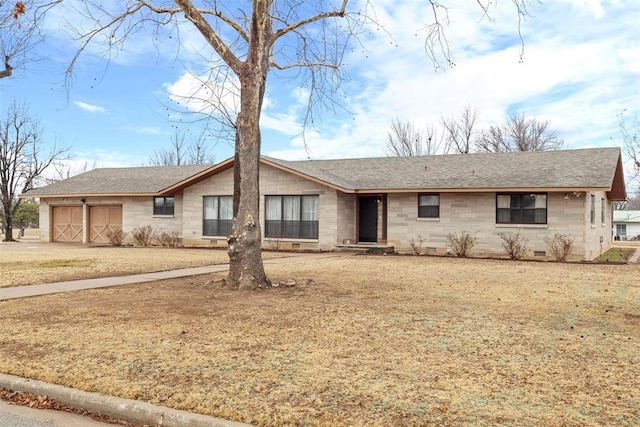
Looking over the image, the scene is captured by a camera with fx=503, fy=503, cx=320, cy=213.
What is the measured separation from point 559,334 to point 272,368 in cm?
387

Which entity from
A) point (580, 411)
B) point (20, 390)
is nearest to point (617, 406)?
point (580, 411)

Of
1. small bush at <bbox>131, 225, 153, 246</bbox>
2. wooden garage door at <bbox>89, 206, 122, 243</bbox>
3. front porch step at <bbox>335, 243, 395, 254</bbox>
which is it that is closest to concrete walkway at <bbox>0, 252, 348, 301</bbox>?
front porch step at <bbox>335, 243, 395, 254</bbox>

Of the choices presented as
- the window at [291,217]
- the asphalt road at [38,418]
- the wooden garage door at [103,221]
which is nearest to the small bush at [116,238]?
the wooden garage door at [103,221]

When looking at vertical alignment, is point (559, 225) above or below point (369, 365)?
above

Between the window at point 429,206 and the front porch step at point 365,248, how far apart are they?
196cm

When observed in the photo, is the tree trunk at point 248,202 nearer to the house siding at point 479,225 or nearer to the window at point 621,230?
the house siding at point 479,225

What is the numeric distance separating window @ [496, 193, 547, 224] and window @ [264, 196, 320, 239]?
7.70 meters

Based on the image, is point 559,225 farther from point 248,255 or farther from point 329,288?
point 248,255

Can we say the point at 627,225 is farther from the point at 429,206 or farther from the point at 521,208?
the point at 429,206

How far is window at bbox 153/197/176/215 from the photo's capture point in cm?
2658

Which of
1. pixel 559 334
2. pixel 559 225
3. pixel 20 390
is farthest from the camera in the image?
pixel 559 225

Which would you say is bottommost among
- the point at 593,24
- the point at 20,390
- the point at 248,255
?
the point at 20,390

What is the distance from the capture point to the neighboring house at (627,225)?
56.7 m

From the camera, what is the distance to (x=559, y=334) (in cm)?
653
